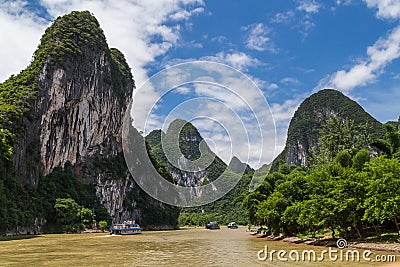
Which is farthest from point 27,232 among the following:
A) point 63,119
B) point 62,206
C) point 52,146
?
point 63,119

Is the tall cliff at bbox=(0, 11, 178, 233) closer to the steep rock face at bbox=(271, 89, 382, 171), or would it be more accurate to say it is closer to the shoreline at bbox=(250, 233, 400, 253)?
the shoreline at bbox=(250, 233, 400, 253)

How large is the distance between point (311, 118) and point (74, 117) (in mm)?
68892

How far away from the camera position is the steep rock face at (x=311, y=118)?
3952 inches

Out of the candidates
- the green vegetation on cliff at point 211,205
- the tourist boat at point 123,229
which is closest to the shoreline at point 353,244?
the tourist boat at point 123,229

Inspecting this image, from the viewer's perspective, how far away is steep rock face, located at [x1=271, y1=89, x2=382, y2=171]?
100m

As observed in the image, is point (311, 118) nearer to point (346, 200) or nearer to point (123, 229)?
point (123, 229)

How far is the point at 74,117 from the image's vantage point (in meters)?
62.3

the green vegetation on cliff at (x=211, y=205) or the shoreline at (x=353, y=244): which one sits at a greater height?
the green vegetation on cliff at (x=211, y=205)

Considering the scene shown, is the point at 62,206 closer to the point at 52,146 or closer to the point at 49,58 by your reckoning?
the point at 52,146

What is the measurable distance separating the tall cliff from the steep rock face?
44019mm

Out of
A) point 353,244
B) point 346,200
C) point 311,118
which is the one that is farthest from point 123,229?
point 311,118

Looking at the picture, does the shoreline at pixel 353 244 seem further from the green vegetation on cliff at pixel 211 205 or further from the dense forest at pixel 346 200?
the green vegetation on cliff at pixel 211 205

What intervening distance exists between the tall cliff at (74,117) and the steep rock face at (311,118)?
1733 inches

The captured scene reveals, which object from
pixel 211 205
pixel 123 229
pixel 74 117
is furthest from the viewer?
pixel 211 205
